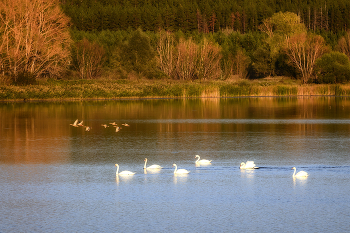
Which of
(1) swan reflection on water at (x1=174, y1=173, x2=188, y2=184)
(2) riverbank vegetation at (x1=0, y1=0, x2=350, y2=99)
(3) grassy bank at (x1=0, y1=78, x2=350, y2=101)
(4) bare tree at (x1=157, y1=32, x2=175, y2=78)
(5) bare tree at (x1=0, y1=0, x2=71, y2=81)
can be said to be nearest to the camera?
(1) swan reflection on water at (x1=174, y1=173, x2=188, y2=184)

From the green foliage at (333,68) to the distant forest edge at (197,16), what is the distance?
59597 millimetres

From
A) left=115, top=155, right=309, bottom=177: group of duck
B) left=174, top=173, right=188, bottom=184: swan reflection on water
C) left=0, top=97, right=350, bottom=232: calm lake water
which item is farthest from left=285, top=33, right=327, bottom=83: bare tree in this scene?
left=174, top=173, right=188, bottom=184: swan reflection on water

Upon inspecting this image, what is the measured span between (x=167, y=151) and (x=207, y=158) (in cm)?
212

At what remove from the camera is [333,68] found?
223 ft

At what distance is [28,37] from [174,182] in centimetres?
4897

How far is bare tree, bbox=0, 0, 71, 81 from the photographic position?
55375 mm

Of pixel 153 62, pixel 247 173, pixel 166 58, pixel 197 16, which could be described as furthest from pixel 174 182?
pixel 197 16

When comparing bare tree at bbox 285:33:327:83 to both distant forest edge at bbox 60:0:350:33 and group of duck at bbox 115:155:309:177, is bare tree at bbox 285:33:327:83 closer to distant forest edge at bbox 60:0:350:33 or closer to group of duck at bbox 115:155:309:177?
distant forest edge at bbox 60:0:350:33

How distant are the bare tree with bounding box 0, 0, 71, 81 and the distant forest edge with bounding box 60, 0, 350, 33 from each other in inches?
2685

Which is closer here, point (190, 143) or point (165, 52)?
point (190, 143)

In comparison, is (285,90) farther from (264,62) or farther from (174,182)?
(174,182)

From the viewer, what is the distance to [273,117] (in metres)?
31.6

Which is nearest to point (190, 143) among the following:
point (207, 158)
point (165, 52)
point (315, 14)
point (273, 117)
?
point (207, 158)

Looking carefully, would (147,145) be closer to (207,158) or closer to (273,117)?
(207,158)
